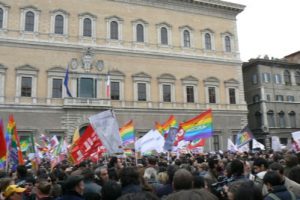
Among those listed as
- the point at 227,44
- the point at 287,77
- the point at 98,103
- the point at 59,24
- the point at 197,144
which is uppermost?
the point at 227,44

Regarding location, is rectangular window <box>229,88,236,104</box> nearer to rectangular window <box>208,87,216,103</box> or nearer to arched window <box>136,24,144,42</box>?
rectangular window <box>208,87,216,103</box>

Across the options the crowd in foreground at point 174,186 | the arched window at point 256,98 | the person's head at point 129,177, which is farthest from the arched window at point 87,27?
the person's head at point 129,177

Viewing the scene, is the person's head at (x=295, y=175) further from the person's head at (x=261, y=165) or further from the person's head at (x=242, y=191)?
the person's head at (x=242, y=191)

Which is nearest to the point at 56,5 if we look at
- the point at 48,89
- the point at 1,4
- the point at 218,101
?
the point at 1,4

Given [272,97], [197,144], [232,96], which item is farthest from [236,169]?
[272,97]

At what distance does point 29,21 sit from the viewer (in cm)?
2838

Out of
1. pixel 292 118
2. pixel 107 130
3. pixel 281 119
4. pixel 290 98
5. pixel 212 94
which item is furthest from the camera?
pixel 290 98

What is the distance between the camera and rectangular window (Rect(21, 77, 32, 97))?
1065 inches

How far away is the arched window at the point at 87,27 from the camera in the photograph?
99.3ft

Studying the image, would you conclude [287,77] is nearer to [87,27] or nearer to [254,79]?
[254,79]

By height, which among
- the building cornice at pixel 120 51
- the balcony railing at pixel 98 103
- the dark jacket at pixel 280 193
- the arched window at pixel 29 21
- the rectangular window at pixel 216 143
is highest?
the arched window at pixel 29 21

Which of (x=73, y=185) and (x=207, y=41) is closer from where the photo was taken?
(x=73, y=185)

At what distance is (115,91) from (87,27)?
21.2ft

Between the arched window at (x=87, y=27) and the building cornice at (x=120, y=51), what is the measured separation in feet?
4.54
